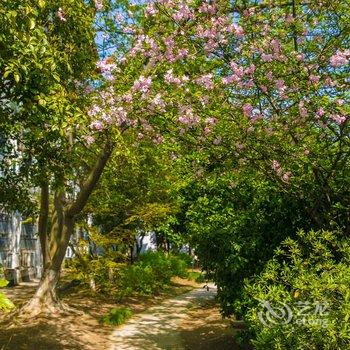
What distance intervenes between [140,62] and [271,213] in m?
4.27

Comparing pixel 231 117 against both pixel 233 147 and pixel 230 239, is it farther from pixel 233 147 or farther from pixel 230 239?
pixel 230 239

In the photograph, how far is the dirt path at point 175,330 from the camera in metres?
10.4

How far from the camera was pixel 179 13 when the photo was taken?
271 inches

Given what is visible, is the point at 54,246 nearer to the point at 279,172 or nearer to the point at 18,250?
the point at 279,172

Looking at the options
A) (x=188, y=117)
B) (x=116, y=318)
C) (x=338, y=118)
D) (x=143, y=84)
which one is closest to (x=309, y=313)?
(x=338, y=118)

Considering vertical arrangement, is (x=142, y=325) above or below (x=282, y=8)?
below


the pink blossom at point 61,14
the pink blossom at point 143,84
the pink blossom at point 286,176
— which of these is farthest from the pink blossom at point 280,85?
the pink blossom at point 61,14

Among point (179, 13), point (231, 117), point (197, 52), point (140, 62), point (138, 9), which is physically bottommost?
point (231, 117)

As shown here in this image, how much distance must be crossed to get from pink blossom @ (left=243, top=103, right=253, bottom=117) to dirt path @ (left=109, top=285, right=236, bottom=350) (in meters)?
5.39

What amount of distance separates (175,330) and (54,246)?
163 inches

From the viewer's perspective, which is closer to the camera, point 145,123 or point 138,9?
point 145,123

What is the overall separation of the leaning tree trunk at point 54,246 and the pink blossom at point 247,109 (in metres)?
6.28

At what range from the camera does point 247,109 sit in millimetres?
6559

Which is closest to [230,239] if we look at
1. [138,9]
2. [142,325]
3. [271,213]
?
[271,213]
